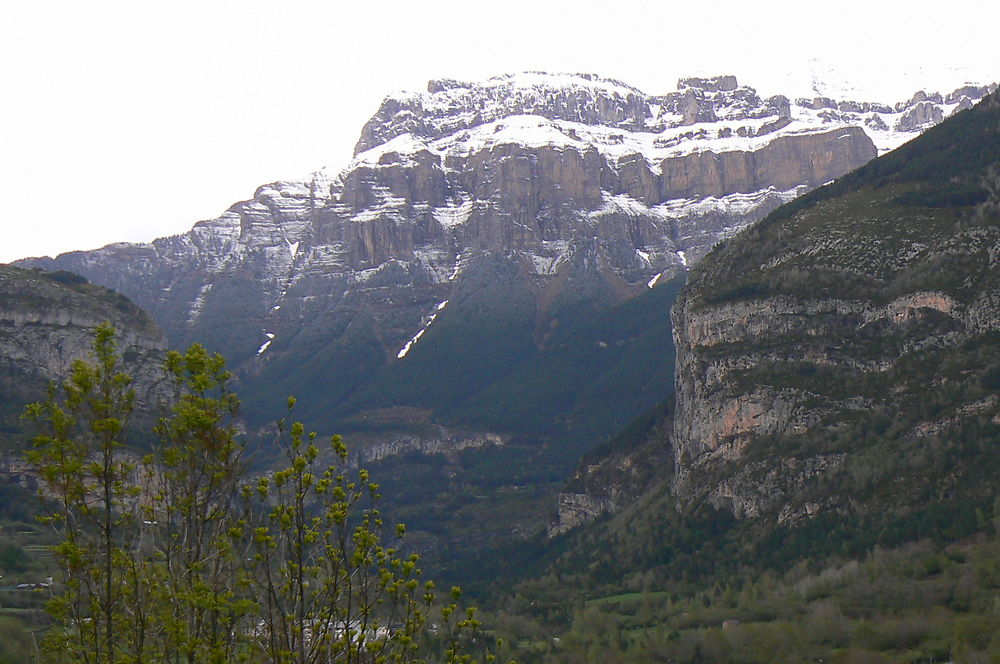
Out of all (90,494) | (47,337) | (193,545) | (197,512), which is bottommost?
(193,545)

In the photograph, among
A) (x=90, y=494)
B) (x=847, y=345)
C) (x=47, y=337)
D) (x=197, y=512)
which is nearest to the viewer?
(x=197, y=512)

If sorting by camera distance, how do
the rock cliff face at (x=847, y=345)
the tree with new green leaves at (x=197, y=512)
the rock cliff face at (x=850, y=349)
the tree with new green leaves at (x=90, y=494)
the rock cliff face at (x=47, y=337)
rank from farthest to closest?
the rock cliff face at (x=47, y=337)
the rock cliff face at (x=847, y=345)
the rock cliff face at (x=850, y=349)
the tree with new green leaves at (x=197, y=512)
the tree with new green leaves at (x=90, y=494)

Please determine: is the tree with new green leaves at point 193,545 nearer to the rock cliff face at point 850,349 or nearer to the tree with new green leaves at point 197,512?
the tree with new green leaves at point 197,512

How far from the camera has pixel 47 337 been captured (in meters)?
180

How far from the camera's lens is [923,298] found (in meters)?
134

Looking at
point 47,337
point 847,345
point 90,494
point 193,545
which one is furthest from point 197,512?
point 47,337

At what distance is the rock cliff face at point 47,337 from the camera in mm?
171875

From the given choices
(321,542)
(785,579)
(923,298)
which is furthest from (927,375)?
(321,542)

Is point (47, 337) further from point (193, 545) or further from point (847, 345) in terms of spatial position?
point (193, 545)

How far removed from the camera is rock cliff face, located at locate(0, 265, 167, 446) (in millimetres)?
171875

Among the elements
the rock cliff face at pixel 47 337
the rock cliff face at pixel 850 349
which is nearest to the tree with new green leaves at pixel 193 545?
the rock cliff face at pixel 850 349

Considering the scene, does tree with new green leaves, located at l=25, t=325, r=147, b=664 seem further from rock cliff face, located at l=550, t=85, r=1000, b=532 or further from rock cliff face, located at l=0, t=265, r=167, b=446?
rock cliff face, located at l=0, t=265, r=167, b=446

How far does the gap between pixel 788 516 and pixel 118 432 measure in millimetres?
109501

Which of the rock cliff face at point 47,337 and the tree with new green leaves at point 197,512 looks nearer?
the tree with new green leaves at point 197,512
